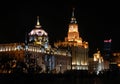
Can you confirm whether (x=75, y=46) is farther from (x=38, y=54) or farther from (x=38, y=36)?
(x=38, y=54)

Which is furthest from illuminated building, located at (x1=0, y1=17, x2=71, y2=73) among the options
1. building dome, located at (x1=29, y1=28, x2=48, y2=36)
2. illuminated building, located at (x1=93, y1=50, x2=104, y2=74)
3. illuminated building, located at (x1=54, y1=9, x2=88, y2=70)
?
illuminated building, located at (x1=93, y1=50, x2=104, y2=74)

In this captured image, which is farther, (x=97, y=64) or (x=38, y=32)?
(x=97, y=64)

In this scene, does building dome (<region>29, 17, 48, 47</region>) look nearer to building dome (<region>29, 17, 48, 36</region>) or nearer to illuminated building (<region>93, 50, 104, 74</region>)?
building dome (<region>29, 17, 48, 36</region>)

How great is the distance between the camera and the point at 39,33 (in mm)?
110938

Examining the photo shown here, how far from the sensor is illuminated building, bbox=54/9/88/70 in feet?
371

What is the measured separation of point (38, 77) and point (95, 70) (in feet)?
227

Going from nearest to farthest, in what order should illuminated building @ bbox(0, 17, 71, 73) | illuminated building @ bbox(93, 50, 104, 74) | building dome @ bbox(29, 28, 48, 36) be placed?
1. illuminated building @ bbox(0, 17, 71, 73)
2. building dome @ bbox(29, 28, 48, 36)
3. illuminated building @ bbox(93, 50, 104, 74)

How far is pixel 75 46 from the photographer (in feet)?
373

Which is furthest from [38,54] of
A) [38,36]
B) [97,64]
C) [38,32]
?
[97,64]

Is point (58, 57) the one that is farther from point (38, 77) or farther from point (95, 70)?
point (38, 77)

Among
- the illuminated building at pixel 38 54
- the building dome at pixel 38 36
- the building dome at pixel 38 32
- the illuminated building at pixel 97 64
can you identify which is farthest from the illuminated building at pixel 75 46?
the illuminated building at pixel 97 64

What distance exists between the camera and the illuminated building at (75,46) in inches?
4454

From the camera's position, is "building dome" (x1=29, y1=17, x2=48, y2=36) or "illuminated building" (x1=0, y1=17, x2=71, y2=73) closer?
"illuminated building" (x1=0, y1=17, x2=71, y2=73)

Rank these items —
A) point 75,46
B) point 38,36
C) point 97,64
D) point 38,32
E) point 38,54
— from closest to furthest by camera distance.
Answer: point 38,54 → point 38,36 → point 38,32 → point 75,46 → point 97,64
